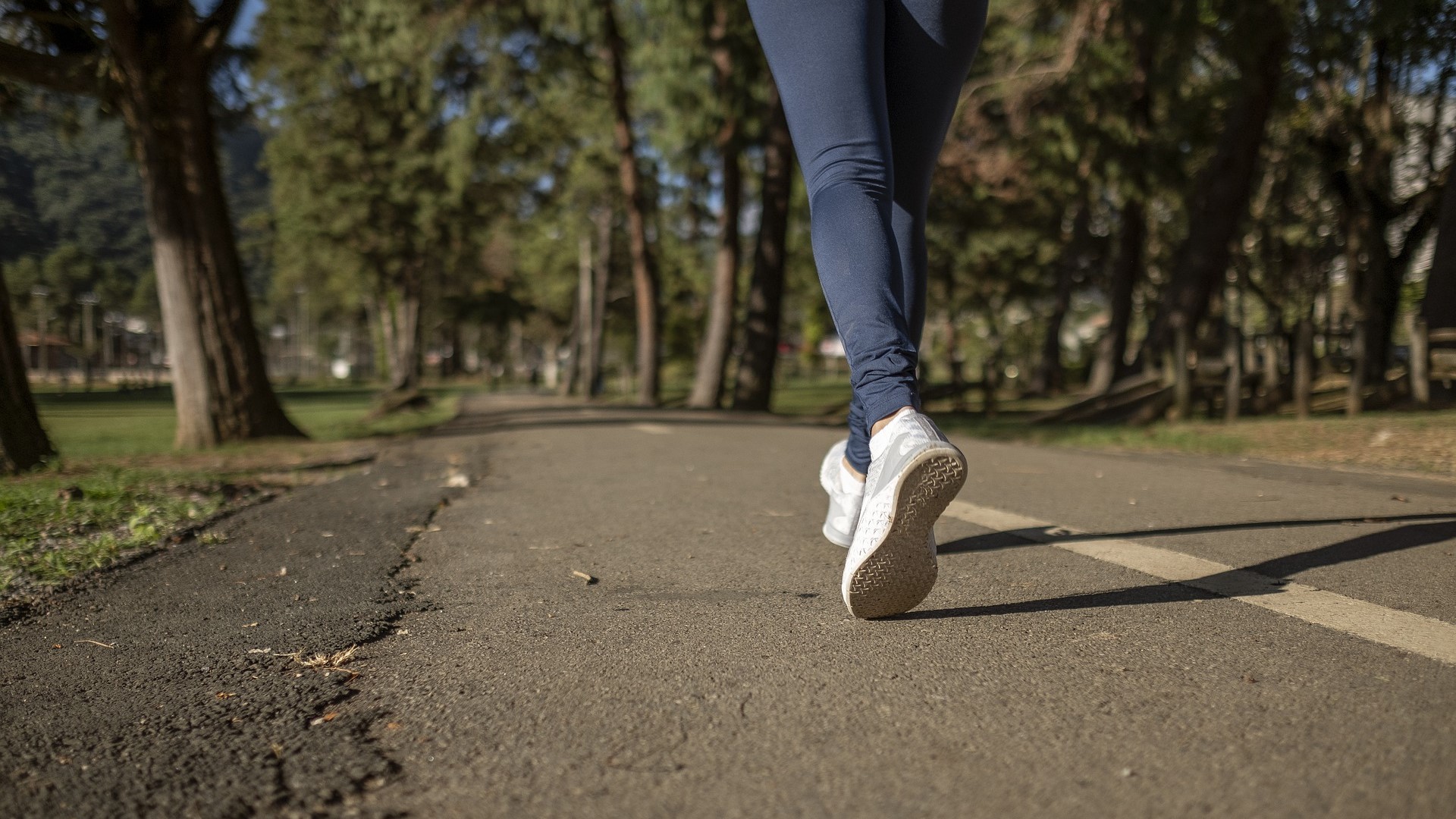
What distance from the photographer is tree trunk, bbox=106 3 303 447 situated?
9.55 metres

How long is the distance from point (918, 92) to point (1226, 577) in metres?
1.49

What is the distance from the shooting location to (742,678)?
5.84 feet

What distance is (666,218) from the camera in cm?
3522

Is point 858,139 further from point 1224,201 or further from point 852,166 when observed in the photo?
point 1224,201

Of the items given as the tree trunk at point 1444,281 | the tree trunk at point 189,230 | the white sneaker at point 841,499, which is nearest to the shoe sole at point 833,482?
the white sneaker at point 841,499

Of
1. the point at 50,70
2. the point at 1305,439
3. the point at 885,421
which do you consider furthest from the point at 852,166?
the point at 50,70

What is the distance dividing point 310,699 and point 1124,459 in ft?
19.6

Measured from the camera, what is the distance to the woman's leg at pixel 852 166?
2260 mm

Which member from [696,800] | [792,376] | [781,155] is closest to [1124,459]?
[696,800]

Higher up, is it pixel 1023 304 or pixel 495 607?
pixel 1023 304

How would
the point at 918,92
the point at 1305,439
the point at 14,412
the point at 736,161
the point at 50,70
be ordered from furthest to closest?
the point at 736,161
the point at 50,70
the point at 1305,439
the point at 14,412
the point at 918,92

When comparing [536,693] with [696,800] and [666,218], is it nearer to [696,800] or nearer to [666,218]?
[696,800]

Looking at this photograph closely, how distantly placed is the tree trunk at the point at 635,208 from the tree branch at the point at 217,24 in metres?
10.5

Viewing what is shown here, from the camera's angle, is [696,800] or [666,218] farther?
[666,218]
